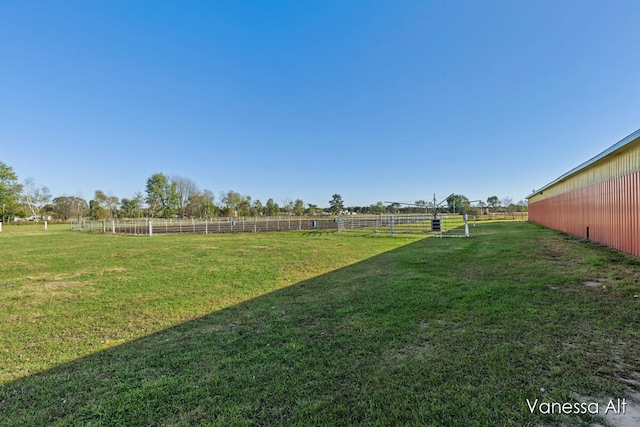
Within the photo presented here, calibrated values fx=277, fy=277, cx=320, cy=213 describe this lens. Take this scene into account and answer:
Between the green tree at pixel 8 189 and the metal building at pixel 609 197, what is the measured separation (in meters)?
62.1

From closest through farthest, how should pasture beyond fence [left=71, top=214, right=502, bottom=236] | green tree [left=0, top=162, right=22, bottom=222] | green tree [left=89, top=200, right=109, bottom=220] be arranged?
pasture beyond fence [left=71, top=214, right=502, bottom=236] → green tree [left=0, top=162, right=22, bottom=222] → green tree [left=89, top=200, right=109, bottom=220]

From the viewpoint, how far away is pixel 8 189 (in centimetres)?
4041

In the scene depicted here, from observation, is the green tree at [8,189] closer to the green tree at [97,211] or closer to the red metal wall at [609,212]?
the green tree at [97,211]

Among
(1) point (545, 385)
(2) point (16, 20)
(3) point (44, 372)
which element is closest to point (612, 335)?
(1) point (545, 385)

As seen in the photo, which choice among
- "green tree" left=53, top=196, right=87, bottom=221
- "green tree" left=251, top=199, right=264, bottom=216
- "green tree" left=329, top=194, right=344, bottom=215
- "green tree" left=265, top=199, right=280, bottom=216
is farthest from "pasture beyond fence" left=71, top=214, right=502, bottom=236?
"green tree" left=329, top=194, right=344, bottom=215

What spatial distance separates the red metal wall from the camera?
7.36 meters

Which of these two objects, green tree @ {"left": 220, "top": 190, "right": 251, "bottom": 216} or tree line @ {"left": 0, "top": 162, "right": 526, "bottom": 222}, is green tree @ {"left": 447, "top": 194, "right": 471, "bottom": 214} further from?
green tree @ {"left": 220, "top": 190, "right": 251, "bottom": 216}

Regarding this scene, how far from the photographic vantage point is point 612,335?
283cm

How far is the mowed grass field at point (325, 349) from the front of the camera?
1.93 meters

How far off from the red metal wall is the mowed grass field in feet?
8.31

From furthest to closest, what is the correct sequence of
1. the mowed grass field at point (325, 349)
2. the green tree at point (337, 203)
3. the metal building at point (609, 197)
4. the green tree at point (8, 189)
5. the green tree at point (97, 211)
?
1. the green tree at point (337, 203)
2. the green tree at point (97, 211)
3. the green tree at point (8, 189)
4. the metal building at point (609, 197)
5. the mowed grass field at point (325, 349)

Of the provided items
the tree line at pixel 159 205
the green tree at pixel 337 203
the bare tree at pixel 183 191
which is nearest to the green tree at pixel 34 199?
the tree line at pixel 159 205

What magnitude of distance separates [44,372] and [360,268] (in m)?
5.90

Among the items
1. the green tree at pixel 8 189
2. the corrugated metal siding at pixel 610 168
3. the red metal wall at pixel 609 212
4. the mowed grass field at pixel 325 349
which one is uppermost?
the green tree at pixel 8 189
